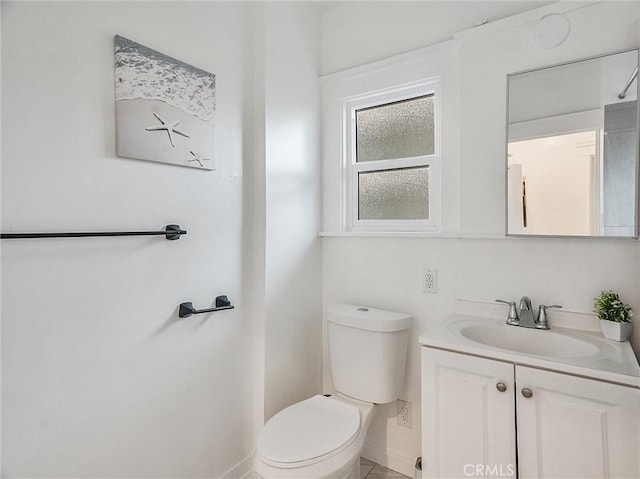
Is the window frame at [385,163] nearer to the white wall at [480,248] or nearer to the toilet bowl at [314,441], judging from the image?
the white wall at [480,248]

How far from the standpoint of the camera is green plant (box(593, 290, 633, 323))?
1266 mm

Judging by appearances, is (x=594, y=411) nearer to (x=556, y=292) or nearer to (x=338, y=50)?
(x=556, y=292)

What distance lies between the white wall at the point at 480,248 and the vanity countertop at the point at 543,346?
14 centimetres

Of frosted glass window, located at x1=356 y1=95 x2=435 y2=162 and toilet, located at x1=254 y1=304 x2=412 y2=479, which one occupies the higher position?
frosted glass window, located at x1=356 y1=95 x2=435 y2=162

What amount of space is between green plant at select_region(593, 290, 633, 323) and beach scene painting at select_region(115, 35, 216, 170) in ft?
5.45

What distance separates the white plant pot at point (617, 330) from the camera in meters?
1.25

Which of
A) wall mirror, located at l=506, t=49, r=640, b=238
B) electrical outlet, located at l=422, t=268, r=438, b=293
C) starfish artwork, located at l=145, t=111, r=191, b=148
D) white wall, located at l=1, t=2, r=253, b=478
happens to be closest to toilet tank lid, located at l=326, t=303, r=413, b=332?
electrical outlet, located at l=422, t=268, r=438, b=293

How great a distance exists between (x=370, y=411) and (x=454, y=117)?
4.75 feet

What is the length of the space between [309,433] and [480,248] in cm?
109

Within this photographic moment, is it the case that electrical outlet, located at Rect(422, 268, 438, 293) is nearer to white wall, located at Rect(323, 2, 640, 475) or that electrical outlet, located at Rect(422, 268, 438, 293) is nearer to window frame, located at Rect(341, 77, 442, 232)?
white wall, located at Rect(323, 2, 640, 475)

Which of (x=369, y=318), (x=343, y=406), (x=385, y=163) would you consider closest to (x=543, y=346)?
(x=369, y=318)

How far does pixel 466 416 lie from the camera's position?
1.23m

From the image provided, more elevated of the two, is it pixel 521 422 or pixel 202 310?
pixel 202 310

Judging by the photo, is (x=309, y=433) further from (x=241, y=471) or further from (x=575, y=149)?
(x=575, y=149)
